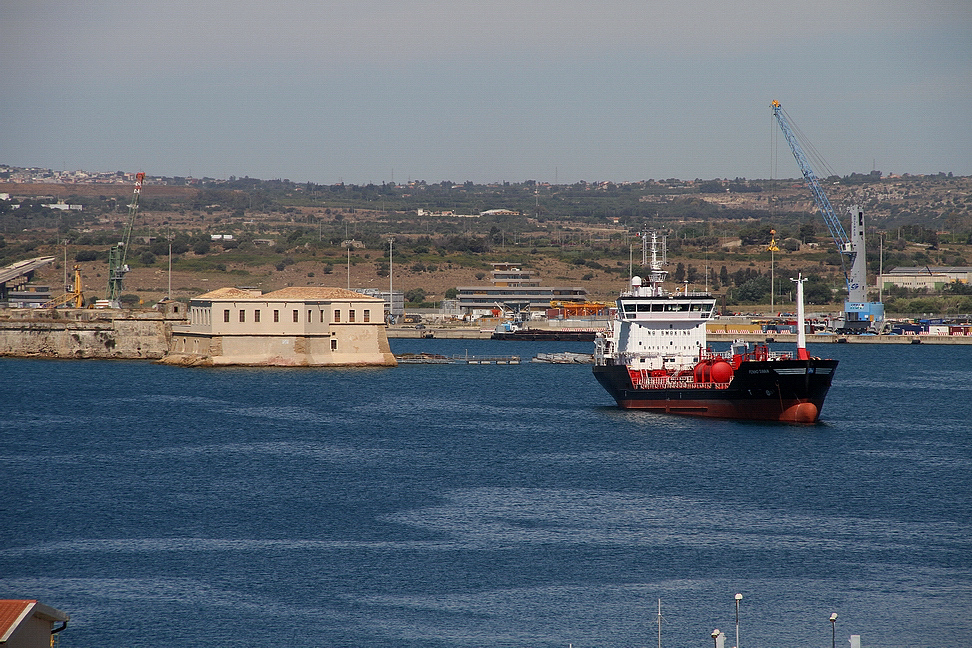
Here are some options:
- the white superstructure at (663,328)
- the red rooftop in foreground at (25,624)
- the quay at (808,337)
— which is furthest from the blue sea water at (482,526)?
the quay at (808,337)

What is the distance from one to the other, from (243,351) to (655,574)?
58.8 m

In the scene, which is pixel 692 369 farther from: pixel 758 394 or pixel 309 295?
pixel 309 295

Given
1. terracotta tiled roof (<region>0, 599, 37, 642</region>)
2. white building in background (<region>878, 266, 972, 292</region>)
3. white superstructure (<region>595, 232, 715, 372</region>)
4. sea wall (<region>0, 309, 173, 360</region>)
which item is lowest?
sea wall (<region>0, 309, 173, 360</region>)

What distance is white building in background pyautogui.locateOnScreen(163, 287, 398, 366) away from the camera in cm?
8100

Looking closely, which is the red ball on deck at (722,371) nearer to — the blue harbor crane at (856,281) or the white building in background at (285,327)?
the white building in background at (285,327)

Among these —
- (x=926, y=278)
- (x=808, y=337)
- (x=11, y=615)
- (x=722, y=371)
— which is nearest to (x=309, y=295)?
(x=722, y=371)

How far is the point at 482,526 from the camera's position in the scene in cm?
3120

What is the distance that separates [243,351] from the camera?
81.5 meters

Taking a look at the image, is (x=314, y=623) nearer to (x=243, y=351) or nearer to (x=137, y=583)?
(x=137, y=583)

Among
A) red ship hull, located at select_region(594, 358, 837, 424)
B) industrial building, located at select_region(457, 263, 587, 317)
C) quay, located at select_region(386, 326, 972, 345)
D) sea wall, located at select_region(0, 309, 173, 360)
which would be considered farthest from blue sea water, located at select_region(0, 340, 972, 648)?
industrial building, located at select_region(457, 263, 587, 317)

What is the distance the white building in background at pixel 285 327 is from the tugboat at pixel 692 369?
1080 inches

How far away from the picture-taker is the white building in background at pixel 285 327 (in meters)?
81.0

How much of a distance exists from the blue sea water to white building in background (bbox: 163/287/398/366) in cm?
2179

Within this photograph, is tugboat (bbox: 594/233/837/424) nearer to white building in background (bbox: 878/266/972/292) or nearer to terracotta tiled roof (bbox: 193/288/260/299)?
terracotta tiled roof (bbox: 193/288/260/299)
